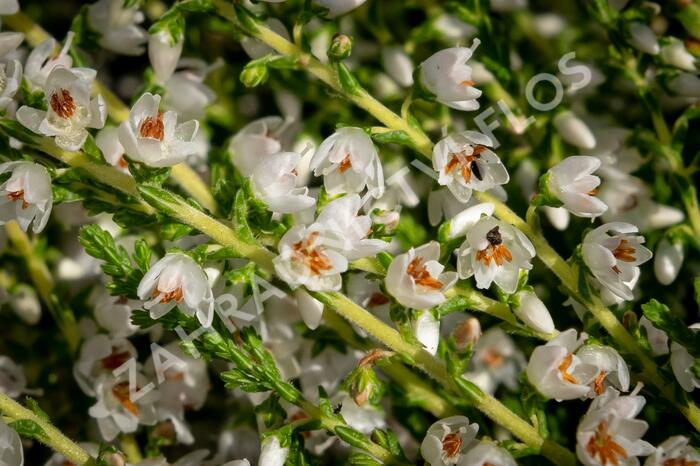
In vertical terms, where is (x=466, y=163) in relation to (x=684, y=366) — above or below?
above

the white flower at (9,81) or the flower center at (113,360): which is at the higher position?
the white flower at (9,81)

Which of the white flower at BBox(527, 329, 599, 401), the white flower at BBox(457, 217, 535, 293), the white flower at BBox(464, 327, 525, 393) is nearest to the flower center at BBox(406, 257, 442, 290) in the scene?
the white flower at BBox(457, 217, 535, 293)

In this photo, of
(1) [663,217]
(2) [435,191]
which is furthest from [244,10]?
(1) [663,217]

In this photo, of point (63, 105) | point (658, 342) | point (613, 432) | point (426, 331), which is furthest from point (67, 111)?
point (658, 342)

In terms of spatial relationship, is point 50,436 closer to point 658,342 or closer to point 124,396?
point 124,396

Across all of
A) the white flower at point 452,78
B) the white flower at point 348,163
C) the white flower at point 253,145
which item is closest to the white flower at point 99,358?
the white flower at point 253,145

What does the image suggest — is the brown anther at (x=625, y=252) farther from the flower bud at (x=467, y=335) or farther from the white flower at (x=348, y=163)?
the white flower at (x=348, y=163)

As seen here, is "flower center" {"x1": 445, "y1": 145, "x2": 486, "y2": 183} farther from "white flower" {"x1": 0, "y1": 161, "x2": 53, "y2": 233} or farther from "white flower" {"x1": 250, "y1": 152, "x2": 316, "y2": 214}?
"white flower" {"x1": 0, "y1": 161, "x2": 53, "y2": 233}
